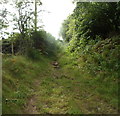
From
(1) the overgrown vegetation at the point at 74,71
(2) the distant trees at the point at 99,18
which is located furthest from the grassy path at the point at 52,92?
(2) the distant trees at the point at 99,18

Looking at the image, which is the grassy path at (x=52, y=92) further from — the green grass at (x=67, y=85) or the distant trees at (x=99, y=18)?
the distant trees at (x=99, y=18)

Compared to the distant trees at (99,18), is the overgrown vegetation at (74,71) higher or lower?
lower

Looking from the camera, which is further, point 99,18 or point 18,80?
point 99,18

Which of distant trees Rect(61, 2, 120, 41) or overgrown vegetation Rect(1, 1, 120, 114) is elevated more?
distant trees Rect(61, 2, 120, 41)

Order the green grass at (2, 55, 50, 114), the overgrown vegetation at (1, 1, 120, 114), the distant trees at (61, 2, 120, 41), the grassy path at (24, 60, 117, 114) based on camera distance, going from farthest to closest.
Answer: the distant trees at (61, 2, 120, 41), the overgrown vegetation at (1, 1, 120, 114), the green grass at (2, 55, 50, 114), the grassy path at (24, 60, 117, 114)

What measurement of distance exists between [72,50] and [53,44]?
4.60m

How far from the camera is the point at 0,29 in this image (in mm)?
14648

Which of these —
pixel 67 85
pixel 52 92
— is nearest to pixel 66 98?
pixel 52 92

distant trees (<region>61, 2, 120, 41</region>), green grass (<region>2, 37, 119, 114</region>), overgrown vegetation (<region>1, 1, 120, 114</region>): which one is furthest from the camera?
distant trees (<region>61, 2, 120, 41</region>)

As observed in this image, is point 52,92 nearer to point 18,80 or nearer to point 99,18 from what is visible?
point 18,80

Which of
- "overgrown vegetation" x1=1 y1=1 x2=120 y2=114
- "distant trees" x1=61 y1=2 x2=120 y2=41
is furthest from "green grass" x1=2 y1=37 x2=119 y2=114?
"distant trees" x1=61 y1=2 x2=120 y2=41

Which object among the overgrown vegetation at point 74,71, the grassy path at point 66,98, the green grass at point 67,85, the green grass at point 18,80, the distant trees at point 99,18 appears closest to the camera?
the grassy path at point 66,98

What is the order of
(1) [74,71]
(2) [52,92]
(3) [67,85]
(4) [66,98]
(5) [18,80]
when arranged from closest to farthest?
(4) [66,98] < (2) [52,92] < (3) [67,85] < (5) [18,80] < (1) [74,71]

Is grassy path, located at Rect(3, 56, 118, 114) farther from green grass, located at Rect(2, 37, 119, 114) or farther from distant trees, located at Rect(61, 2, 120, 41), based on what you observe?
distant trees, located at Rect(61, 2, 120, 41)
